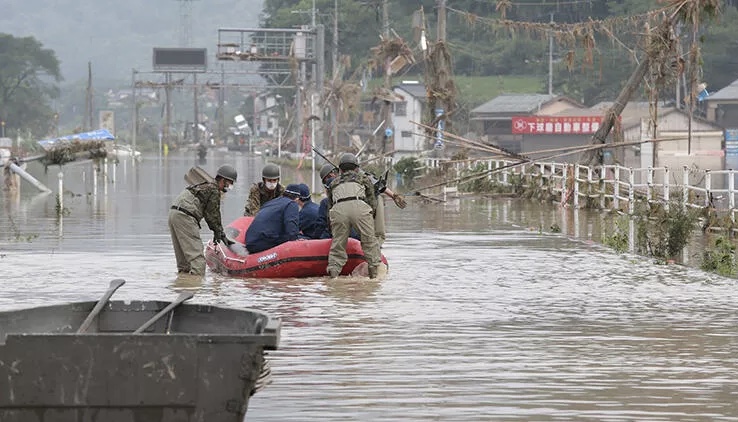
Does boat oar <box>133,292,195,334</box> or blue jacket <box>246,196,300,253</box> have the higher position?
blue jacket <box>246,196,300,253</box>

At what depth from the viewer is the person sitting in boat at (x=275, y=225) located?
19.3 meters

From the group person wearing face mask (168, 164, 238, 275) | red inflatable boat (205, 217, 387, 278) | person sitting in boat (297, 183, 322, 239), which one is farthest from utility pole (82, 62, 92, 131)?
red inflatable boat (205, 217, 387, 278)

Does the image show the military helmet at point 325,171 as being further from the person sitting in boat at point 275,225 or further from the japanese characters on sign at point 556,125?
the japanese characters on sign at point 556,125

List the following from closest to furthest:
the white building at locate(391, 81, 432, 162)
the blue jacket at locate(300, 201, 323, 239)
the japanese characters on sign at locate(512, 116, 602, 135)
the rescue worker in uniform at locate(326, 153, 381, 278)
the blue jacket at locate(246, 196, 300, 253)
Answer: the rescue worker in uniform at locate(326, 153, 381, 278) → the blue jacket at locate(246, 196, 300, 253) → the blue jacket at locate(300, 201, 323, 239) → the japanese characters on sign at locate(512, 116, 602, 135) → the white building at locate(391, 81, 432, 162)

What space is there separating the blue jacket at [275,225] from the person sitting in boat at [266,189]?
53 cm

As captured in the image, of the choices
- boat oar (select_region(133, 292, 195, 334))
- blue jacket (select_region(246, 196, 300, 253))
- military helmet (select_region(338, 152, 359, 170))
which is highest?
military helmet (select_region(338, 152, 359, 170))

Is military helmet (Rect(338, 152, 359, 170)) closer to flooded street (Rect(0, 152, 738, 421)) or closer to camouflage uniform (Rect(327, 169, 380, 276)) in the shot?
camouflage uniform (Rect(327, 169, 380, 276))

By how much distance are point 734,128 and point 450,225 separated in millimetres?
61041

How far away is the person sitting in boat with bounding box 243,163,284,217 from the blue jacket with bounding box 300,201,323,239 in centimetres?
40

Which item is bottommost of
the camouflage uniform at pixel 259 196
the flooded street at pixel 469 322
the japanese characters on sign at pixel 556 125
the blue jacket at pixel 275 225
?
the flooded street at pixel 469 322

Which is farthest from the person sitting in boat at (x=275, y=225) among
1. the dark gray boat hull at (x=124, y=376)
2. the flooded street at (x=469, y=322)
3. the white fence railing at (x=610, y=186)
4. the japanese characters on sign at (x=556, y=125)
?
the japanese characters on sign at (x=556, y=125)

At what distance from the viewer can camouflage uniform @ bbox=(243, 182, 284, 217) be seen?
20469mm

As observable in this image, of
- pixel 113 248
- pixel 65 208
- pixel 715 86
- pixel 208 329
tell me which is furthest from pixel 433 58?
pixel 715 86

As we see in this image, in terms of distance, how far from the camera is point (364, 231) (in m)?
18.8
